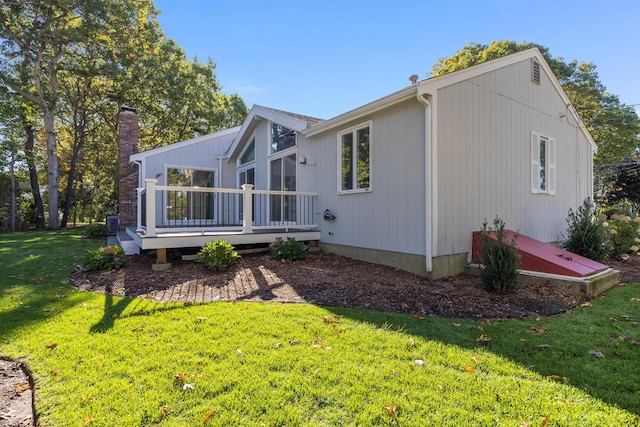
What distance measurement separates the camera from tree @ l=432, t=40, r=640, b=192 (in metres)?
17.7

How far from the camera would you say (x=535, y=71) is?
799 cm

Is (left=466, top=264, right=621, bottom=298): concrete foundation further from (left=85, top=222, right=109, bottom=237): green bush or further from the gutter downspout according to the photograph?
(left=85, top=222, right=109, bottom=237): green bush

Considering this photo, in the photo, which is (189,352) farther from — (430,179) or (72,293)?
(430,179)

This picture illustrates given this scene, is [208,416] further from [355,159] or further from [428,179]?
[355,159]

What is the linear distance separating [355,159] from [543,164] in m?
5.18

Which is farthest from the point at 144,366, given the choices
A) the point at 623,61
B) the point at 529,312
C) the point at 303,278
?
the point at 623,61

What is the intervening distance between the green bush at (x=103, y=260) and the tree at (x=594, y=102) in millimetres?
18348

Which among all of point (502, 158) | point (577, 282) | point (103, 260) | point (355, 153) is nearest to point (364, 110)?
point (355, 153)

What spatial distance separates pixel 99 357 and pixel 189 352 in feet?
2.45

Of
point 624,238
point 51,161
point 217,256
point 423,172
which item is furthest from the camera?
point 51,161

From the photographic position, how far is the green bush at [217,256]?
600cm

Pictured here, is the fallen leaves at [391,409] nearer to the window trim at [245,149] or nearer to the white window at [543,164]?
the white window at [543,164]

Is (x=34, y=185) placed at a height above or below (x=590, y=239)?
above

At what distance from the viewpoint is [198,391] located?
2.29m
